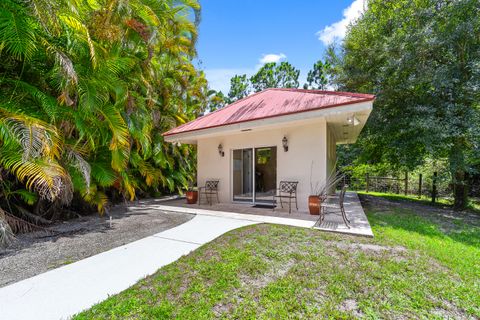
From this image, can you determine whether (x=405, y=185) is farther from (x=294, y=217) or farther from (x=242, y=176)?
(x=294, y=217)

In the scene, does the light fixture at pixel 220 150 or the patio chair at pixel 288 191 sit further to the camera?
the light fixture at pixel 220 150

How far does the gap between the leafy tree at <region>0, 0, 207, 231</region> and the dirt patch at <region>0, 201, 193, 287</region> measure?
2.54ft

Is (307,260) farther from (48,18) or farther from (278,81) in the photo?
(278,81)

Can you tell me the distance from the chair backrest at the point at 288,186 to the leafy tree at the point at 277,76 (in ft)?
73.3

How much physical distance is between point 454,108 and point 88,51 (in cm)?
1229

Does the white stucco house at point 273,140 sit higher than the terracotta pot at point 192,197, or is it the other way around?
the white stucco house at point 273,140

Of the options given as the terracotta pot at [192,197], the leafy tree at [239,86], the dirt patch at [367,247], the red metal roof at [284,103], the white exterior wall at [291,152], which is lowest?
the dirt patch at [367,247]

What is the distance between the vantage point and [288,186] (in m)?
8.52

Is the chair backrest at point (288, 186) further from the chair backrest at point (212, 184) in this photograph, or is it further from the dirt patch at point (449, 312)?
the dirt patch at point (449, 312)

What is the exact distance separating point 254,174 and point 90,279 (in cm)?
671

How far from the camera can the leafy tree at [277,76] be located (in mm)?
28375

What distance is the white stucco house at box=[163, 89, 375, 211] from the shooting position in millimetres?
7227

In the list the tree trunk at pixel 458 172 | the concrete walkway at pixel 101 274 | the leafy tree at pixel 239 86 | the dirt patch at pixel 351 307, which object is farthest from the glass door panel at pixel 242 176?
the leafy tree at pixel 239 86

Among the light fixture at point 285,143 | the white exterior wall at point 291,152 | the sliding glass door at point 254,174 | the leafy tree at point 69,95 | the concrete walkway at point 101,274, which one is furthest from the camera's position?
the sliding glass door at point 254,174
